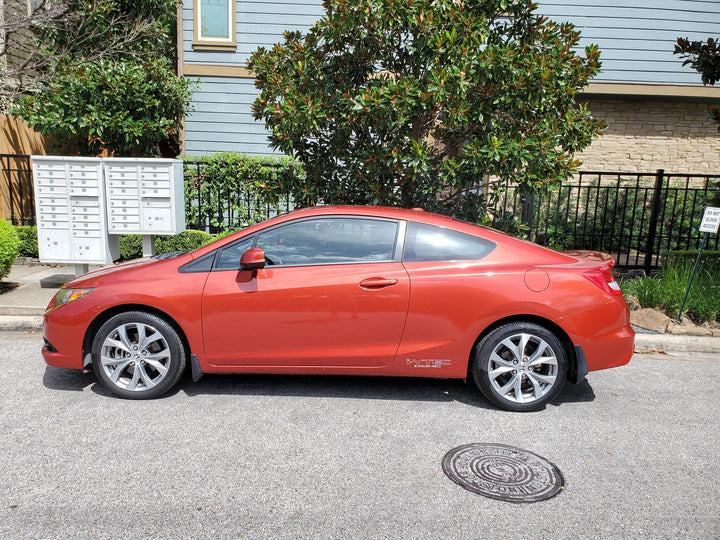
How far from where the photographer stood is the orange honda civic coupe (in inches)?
168

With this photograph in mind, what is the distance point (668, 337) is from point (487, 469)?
3.96m

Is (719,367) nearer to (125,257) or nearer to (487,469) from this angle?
(487,469)

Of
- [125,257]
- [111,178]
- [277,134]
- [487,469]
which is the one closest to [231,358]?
[487,469]

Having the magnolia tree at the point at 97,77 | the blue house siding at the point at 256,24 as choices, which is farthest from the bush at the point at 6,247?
the blue house siding at the point at 256,24

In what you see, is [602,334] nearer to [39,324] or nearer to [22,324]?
[39,324]

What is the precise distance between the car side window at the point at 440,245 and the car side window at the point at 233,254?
48.9 inches

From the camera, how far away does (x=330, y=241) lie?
449 centimetres

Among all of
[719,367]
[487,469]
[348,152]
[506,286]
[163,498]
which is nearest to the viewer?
[163,498]

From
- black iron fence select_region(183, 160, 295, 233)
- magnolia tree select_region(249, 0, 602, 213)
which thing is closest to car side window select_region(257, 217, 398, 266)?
magnolia tree select_region(249, 0, 602, 213)

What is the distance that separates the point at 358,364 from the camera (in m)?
4.38

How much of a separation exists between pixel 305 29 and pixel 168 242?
550cm

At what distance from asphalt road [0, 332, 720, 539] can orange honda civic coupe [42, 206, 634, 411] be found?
0.31 metres

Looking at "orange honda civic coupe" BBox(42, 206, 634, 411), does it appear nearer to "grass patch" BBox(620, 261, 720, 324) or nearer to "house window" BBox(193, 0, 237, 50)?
"grass patch" BBox(620, 261, 720, 324)

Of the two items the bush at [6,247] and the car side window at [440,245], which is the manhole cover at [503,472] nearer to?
the car side window at [440,245]
